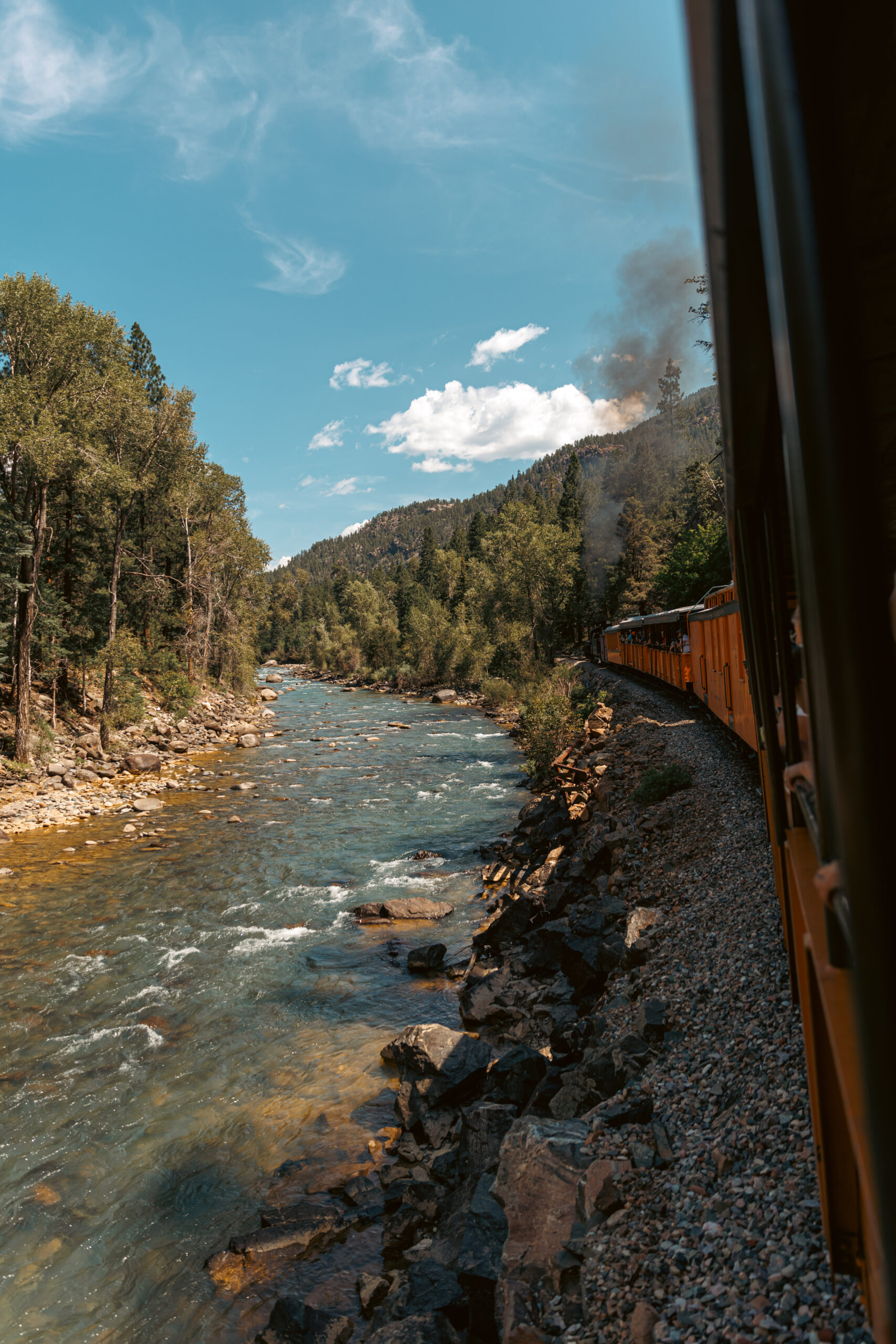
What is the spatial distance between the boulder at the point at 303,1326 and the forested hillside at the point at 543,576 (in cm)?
1719

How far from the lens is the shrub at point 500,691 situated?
37625 millimetres

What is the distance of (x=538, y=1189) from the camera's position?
4.45m

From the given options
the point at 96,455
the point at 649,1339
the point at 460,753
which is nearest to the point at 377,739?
the point at 460,753

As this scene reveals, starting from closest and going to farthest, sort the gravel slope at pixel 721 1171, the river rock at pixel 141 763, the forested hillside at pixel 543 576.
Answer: the gravel slope at pixel 721 1171
the river rock at pixel 141 763
the forested hillside at pixel 543 576

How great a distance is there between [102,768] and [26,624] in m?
4.80

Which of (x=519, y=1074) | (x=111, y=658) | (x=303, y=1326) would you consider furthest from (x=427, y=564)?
(x=303, y=1326)

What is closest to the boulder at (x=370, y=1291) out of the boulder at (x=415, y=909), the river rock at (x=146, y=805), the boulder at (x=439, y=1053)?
the boulder at (x=439, y=1053)

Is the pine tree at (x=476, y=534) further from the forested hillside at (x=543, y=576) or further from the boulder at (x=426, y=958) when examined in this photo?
the boulder at (x=426, y=958)

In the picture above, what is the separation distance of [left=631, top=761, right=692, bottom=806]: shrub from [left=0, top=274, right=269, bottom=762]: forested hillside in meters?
16.1

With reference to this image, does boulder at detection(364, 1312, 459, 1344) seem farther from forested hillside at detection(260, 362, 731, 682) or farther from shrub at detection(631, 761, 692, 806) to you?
forested hillside at detection(260, 362, 731, 682)

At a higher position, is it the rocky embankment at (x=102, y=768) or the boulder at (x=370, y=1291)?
the rocky embankment at (x=102, y=768)

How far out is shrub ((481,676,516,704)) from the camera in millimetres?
37625

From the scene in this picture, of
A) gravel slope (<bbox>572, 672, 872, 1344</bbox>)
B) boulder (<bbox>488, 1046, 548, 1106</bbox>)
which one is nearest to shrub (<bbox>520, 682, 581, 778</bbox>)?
gravel slope (<bbox>572, 672, 872, 1344</bbox>)

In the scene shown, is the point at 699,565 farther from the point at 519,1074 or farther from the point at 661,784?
the point at 519,1074
